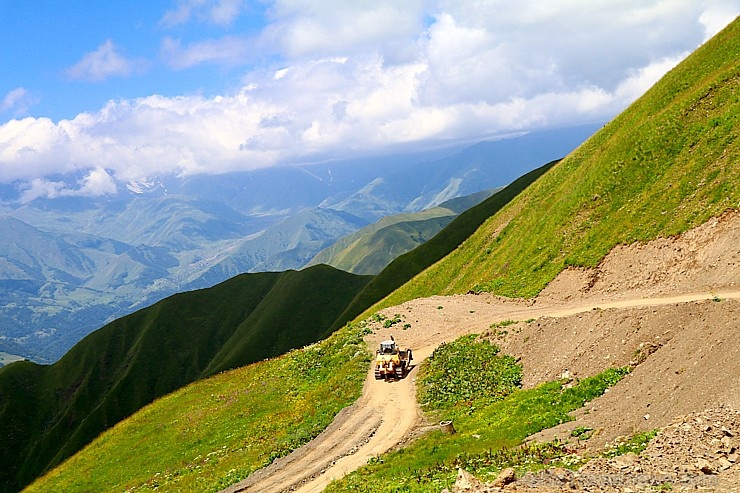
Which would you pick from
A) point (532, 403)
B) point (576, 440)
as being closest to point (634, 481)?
point (576, 440)

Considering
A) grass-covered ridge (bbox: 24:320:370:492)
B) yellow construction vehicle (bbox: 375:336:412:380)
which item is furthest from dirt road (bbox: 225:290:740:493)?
grass-covered ridge (bbox: 24:320:370:492)

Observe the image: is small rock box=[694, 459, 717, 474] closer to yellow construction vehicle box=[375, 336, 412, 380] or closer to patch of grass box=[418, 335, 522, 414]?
patch of grass box=[418, 335, 522, 414]

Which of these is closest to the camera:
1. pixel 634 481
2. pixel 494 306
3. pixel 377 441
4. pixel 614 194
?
pixel 634 481

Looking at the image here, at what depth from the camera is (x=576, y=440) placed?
1991cm

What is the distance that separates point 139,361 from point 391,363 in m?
158

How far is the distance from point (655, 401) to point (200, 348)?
587 ft

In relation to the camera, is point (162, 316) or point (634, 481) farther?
point (162, 316)

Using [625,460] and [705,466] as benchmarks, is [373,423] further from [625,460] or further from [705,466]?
[705,466]

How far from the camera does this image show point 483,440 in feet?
75.7

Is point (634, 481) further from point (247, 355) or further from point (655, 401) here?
point (247, 355)

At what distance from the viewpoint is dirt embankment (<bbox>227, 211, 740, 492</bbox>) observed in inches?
828

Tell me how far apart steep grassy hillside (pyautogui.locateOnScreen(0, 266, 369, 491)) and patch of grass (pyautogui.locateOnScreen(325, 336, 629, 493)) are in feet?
422

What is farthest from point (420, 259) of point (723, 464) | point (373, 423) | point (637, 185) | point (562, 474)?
point (723, 464)

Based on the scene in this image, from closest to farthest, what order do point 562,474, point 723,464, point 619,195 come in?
point 723,464 < point 562,474 < point 619,195
